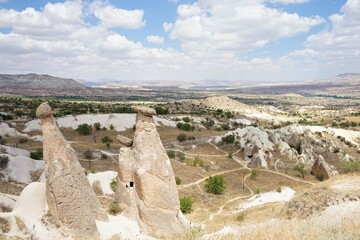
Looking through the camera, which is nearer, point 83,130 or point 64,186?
point 64,186

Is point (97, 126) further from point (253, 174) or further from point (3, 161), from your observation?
point (3, 161)

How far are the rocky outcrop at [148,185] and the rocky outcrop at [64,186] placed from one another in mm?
2399

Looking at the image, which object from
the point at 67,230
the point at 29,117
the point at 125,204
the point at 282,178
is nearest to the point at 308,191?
the point at 125,204

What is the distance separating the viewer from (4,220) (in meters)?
11.9

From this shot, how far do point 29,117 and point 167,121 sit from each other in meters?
26.5

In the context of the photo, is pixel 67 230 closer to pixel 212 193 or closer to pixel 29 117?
pixel 212 193

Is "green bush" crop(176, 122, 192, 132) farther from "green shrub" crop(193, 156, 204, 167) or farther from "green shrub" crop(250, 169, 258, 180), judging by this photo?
"green shrub" crop(250, 169, 258, 180)

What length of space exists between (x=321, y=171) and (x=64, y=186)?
3650 centimetres

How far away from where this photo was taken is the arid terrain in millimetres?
11703

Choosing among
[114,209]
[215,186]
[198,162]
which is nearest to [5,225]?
[114,209]

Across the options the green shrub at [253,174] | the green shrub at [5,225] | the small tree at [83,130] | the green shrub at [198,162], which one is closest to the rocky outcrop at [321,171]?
the green shrub at [253,174]

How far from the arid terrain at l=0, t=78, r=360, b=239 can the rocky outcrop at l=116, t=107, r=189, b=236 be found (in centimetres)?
126

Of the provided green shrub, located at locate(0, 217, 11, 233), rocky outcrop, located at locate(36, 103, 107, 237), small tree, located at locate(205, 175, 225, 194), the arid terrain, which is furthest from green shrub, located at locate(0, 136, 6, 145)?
green shrub, located at locate(0, 217, 11, 233)

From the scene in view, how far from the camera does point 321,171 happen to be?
140ft
